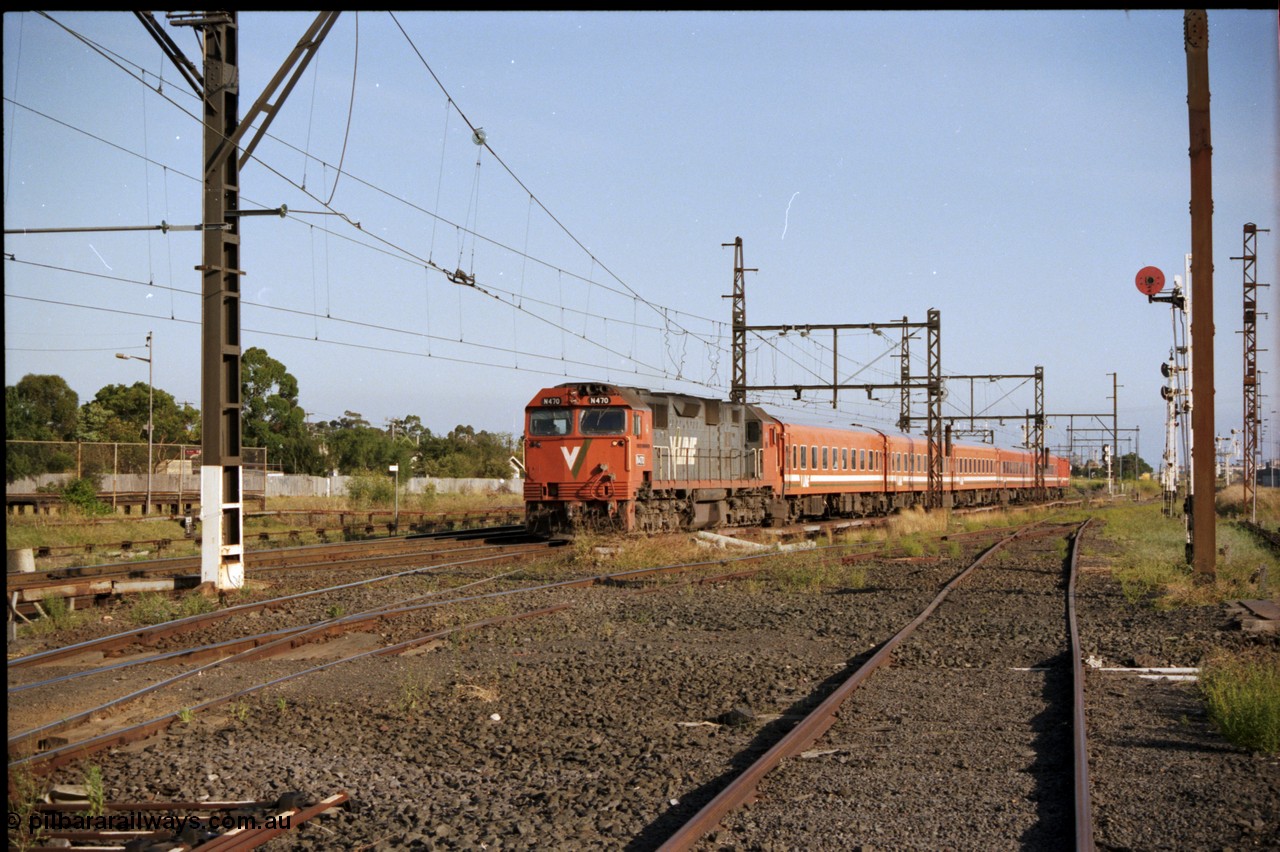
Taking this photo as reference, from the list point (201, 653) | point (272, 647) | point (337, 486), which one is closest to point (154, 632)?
point (201, 653)

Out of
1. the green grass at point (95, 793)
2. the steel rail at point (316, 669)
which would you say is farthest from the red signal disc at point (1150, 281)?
the green grass at point (95, 793)

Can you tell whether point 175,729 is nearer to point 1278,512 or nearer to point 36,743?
point 36,743

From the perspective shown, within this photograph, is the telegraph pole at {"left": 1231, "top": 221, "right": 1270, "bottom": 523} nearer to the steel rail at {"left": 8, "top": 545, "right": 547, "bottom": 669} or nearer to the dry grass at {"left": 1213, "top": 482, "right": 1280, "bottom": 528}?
the dry grass at {"left": 1213, "top": 482, "right": 1280, "bottom": 528}

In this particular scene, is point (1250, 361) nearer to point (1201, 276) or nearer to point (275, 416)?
point (1201, 276)

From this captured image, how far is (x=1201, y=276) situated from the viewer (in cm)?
1592

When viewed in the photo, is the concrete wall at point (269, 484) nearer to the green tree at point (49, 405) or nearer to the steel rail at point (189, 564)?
the green tree at point (49, 405)

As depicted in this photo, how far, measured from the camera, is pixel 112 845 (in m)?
5.08

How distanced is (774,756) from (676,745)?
3.13ft

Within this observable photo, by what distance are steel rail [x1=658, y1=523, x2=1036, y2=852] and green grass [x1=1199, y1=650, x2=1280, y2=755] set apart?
8.35ft

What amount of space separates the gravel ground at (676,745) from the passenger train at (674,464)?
39.1 feet

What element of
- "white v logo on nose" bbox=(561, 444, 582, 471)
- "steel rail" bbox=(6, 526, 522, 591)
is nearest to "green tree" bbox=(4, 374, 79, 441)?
"steel rail" bbox=(6, 526, 522, 591)

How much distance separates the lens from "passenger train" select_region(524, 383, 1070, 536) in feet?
78.7

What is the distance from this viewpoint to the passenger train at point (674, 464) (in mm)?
24000

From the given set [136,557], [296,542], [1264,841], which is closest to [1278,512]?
[296,542]
